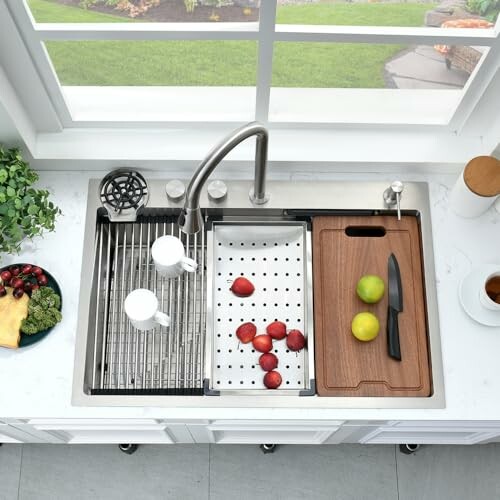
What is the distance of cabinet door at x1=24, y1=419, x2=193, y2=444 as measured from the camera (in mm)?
1616

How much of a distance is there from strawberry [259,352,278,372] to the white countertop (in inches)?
4.7

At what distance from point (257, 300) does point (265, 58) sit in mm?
608

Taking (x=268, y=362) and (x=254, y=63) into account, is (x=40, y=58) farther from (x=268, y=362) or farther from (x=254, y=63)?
(x=268, y=362)

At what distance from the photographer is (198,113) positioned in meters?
1.62

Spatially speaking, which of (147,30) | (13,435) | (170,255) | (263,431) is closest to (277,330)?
(170,255)

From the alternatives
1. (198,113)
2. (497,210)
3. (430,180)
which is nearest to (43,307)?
(198,113)

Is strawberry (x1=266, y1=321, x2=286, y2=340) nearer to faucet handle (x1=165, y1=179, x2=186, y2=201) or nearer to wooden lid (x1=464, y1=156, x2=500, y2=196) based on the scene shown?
faucet handle (x1=165, y1=179, x2=186, y2=201)

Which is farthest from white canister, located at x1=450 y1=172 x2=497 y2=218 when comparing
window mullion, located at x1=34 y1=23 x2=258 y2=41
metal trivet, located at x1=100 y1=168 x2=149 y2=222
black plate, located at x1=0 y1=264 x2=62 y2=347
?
black plate, located at x1=0 y1=264 x2=62 y2=347

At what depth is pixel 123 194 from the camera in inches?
64.4

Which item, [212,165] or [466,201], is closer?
[212,165]

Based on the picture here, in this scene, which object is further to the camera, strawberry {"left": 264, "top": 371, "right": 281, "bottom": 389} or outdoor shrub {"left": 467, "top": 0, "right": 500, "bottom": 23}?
strawberry {"left": 264, "top": 371, "right": 281, "bottom": 389}

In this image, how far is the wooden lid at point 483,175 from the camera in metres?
1.52

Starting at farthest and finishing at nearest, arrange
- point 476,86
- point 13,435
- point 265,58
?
point 13,435
point 476,86
point 265,58

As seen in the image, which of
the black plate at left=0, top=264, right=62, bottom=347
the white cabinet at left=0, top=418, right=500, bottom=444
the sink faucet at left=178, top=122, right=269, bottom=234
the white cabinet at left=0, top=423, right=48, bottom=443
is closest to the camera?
the sink faucet at left=178, top=122, right=269, bottom=234
